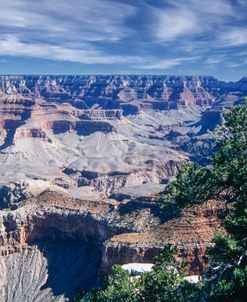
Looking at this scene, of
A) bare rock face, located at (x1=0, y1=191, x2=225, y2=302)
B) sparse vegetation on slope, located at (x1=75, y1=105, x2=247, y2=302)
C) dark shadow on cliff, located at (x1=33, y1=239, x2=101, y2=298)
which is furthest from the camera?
dark shadow on cliff, located at (x1=33, y1=239, x2=101, y2=298)

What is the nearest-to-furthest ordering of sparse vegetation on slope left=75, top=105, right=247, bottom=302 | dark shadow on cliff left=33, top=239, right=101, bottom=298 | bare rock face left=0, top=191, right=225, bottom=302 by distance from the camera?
sparse vegetation on slope left=75, top=105, right=247, bottom=302 → bare rock face left=0, top=191, right=225, bottom=302 → dark shadow on cliff left=33, top=239, right=101, bottom=298

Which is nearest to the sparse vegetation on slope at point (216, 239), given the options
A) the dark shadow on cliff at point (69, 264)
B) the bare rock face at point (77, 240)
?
the bare rock face at point (77, 240)

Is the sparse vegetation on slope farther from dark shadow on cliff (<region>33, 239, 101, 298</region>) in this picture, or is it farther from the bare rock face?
dark shadow on cliff (<region>33, 239, 101, 298</region>)

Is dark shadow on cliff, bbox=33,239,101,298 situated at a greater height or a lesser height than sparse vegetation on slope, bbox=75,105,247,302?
lesser

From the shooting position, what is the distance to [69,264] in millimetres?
77375

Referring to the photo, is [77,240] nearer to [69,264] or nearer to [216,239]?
[69,264]

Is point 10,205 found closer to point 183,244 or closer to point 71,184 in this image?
point 183,244

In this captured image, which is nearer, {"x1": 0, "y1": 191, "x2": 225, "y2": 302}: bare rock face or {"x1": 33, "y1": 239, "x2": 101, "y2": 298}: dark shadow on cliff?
{"x1": 0, "y1": 191, "x2": 225, "y2": 302}: bare rock face

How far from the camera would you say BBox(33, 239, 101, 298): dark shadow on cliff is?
7156cm

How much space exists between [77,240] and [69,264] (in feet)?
18.5

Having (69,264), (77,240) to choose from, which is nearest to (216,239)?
(69,264)

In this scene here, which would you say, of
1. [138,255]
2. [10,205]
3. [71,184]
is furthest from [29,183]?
[71,184]

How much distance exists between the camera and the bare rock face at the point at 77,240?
63.1 m

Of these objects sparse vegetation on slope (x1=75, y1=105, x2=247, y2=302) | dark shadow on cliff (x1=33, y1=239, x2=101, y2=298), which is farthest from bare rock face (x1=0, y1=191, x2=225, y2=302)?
sparse vegetation on slope (x1=75, y1=105, x2=247, y2=302)
